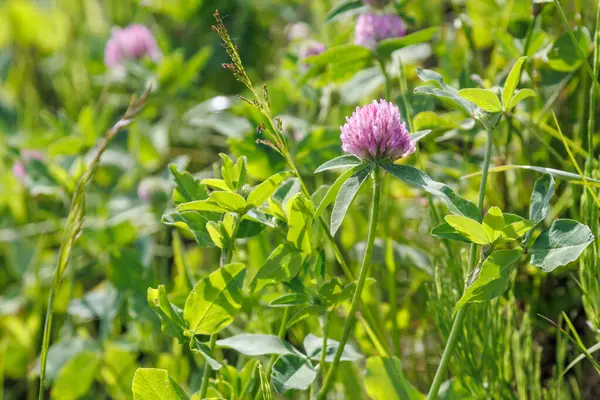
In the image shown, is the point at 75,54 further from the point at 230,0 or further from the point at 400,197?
the point at 400,197

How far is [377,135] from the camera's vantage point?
2.25 ft

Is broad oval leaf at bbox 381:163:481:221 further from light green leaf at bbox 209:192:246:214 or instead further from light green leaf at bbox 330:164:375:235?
light green leaf at bbox 209:192:246:214

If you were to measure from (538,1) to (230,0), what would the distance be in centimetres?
137

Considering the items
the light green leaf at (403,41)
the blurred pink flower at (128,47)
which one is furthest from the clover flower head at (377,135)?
the blurred pink flower at (128,47)

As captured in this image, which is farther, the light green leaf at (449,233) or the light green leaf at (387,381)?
the light green leaf at (387,381)

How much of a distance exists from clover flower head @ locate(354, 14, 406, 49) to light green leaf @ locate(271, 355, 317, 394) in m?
0.52

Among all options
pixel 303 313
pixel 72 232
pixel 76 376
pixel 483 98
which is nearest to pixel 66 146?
pixel 76 376

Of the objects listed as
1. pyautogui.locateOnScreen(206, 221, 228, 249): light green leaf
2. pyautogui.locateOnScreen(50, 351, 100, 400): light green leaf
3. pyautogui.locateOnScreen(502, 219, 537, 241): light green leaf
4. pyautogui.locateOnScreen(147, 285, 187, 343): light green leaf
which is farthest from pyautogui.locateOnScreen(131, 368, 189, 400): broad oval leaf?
pyautogui.locateOnScreen(50, 351, 100, 400): light green leaf

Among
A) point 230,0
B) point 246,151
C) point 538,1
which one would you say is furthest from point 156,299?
point 230,0

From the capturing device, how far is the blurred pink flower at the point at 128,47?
71.2 inches

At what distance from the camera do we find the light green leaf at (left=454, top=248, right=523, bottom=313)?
67 centimetres

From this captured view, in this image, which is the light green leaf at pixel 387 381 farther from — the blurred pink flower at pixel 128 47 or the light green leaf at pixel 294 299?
the blurred pink flower at pixel 128 47

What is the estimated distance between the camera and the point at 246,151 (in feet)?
3.96

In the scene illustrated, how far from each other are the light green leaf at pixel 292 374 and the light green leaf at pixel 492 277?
18 cm
